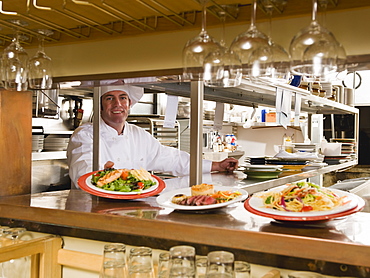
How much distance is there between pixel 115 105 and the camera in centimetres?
386

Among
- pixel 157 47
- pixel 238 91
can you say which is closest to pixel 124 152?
pixel 238 91

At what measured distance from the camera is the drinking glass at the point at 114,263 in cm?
137

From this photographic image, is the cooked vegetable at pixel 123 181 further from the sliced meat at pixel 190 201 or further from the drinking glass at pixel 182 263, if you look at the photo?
the drinking glass at pixel 182 263

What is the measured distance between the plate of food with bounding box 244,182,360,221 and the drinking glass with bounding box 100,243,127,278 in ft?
1.54

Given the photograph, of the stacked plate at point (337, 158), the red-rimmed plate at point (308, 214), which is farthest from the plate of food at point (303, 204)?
the stacked plate at point (337, 158)

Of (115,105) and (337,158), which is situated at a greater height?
(115,105)

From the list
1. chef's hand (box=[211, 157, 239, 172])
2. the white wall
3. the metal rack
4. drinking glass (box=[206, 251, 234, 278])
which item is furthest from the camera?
the metal rack

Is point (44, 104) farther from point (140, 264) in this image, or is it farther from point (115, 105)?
point (140, 264)

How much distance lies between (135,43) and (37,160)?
268cm

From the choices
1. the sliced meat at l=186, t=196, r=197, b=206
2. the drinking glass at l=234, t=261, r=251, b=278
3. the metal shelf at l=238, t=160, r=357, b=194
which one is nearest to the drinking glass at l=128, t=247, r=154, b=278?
the drinking glass at l=234, t=261, r=251, b=278

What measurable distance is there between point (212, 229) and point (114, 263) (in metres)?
0.32

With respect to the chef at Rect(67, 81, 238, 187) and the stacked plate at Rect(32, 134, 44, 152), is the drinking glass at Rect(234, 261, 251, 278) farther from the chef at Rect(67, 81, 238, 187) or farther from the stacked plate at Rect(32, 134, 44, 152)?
the stacked plate at Rect(32, 134, 44, 152)

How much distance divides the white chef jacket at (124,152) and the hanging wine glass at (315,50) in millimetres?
2274

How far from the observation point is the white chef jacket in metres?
3.43
